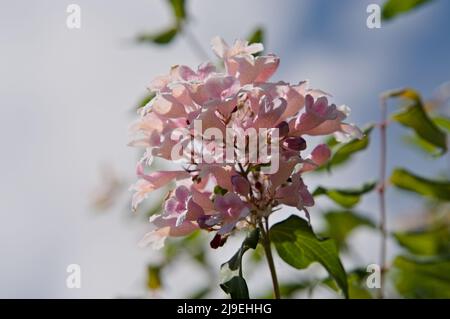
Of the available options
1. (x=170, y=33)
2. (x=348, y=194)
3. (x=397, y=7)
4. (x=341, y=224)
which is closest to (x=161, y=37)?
(x=170, y=33)

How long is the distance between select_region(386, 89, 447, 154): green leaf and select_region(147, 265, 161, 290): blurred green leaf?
1090 millimetres

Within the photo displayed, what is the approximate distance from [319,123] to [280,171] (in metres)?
0.16

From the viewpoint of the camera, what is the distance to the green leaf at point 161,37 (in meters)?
3.23

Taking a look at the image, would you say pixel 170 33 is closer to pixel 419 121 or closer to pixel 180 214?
pixel 419 121

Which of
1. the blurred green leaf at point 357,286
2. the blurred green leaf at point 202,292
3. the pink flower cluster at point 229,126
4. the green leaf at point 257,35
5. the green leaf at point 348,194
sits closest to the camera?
the pink flower cluster at point 229,126

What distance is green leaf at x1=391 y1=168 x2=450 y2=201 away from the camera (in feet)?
8.09

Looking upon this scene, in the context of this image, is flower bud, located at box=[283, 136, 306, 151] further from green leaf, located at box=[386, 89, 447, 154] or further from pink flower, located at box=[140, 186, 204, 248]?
green leaf, located at box=[386, 89, 447, 154]

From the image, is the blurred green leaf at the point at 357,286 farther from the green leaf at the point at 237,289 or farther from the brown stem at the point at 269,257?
the green leaf at the point at 237,289

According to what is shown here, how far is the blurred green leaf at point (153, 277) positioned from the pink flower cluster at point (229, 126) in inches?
41.6

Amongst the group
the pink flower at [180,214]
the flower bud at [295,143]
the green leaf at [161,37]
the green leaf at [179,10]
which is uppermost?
the green leaf at [179,10]

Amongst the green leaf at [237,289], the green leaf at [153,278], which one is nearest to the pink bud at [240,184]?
the green leaf at [237,289]

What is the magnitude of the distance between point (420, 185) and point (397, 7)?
2.92ft
